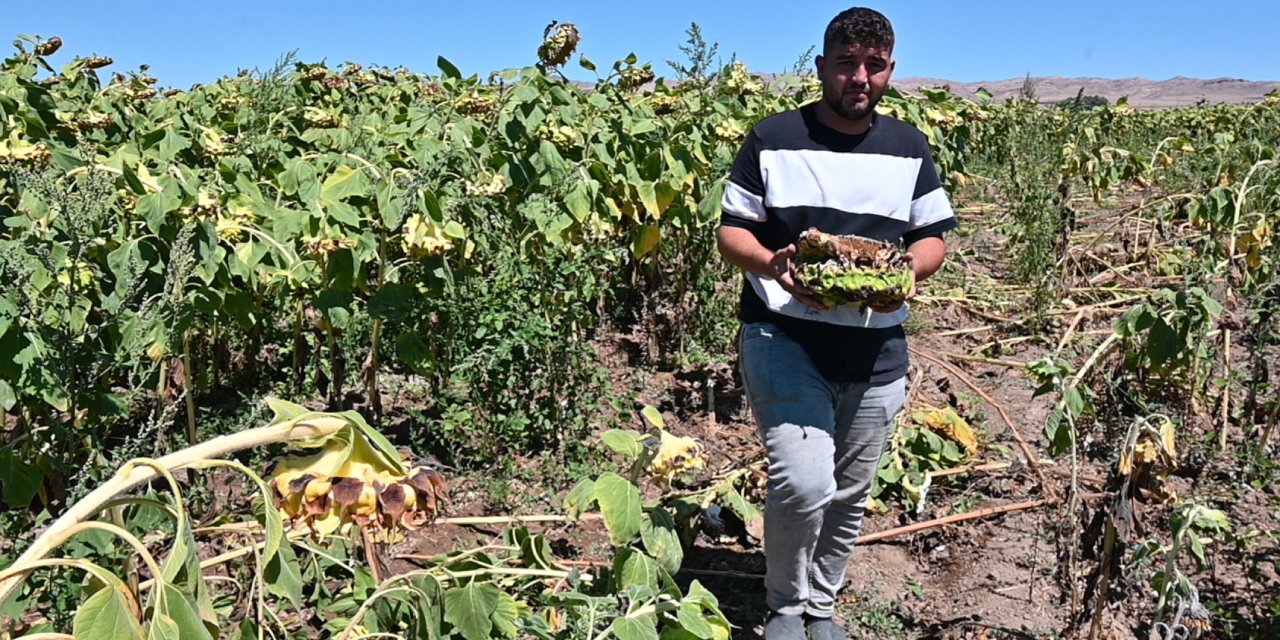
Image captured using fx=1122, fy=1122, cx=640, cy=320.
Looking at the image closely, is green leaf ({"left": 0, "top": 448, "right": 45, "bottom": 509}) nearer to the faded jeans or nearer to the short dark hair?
the faded jeans

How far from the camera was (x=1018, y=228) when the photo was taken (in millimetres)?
6316

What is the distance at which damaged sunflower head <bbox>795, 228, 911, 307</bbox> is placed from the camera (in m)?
2.11

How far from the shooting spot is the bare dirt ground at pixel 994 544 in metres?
2.54

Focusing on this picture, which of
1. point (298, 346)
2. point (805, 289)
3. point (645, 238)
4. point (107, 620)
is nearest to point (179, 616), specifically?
point (107, 620)

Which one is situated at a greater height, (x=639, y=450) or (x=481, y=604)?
(x=639, y=450)

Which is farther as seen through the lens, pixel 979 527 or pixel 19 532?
pixel 979 527

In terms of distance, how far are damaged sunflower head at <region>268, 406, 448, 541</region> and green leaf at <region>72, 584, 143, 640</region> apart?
0.68 ft

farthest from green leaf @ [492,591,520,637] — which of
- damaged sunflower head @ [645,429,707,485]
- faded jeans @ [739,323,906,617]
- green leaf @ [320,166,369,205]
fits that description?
green leaf @ [320,166,369,205]

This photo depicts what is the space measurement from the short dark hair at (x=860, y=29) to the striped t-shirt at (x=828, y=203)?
0.58 feet

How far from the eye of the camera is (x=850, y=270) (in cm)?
211

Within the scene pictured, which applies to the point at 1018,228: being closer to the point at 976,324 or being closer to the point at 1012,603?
the point at 976,324

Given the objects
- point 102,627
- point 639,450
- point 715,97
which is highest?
point 715,97

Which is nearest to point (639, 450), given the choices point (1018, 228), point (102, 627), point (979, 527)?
point (102, 627)

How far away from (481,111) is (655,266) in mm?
902
